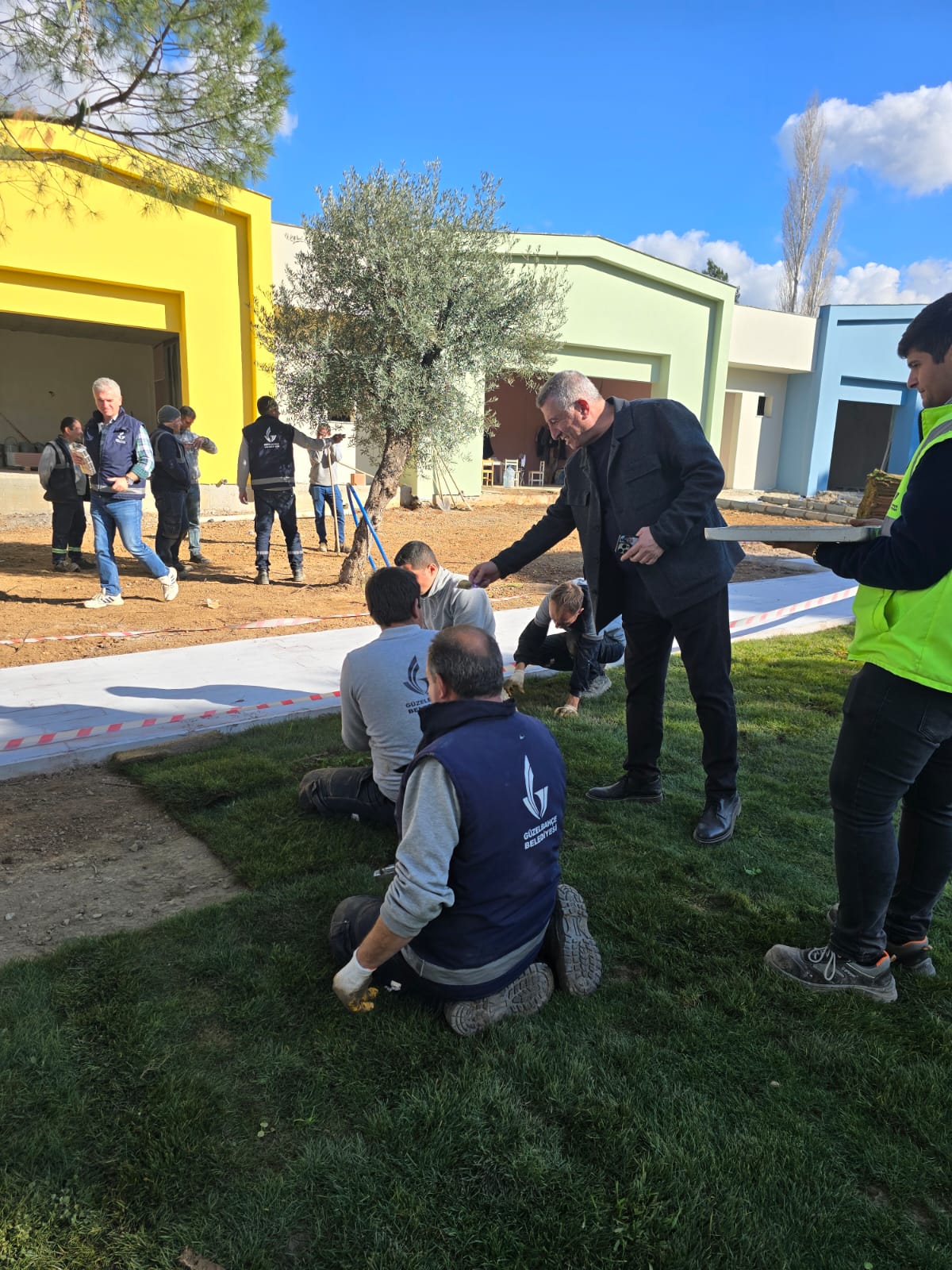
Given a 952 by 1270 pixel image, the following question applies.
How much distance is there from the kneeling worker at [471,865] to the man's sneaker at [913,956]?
1035mm

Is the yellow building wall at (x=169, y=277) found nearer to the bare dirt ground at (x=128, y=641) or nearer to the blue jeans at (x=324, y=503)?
the bare dirt ground at (x=128, y=641)

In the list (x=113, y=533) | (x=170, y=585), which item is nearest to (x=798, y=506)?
(x=170, y=585)

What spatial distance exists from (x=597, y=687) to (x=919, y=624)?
3.28m

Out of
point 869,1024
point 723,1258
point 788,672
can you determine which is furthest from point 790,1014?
point 788,672

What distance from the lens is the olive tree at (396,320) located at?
8.55 meters

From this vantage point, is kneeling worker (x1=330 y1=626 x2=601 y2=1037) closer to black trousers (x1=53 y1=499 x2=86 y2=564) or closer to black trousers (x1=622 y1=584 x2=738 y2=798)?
black trousers (x1=622 y1=584 x2=738 y2=798)

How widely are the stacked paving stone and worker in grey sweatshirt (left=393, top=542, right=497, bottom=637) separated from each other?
1613cm

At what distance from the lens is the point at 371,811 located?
137 inches

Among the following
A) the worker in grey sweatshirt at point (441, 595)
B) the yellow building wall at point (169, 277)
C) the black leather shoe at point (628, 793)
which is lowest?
the black leather shoe at point (628, 793)

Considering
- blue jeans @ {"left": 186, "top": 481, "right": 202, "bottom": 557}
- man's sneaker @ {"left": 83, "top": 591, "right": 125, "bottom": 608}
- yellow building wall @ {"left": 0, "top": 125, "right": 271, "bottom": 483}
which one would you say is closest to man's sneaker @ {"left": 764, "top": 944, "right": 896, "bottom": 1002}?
man's sneaker @ {"left": 83, "top": 591, "right": 125, "bottom": 608}

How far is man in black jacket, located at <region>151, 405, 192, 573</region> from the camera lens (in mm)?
8734

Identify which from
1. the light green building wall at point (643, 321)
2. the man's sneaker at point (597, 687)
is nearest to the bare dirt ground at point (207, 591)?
the man's sneaker at point (597, 687)

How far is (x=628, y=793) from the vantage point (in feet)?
12.9

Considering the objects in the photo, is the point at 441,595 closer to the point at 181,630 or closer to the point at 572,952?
the point at 572,952
